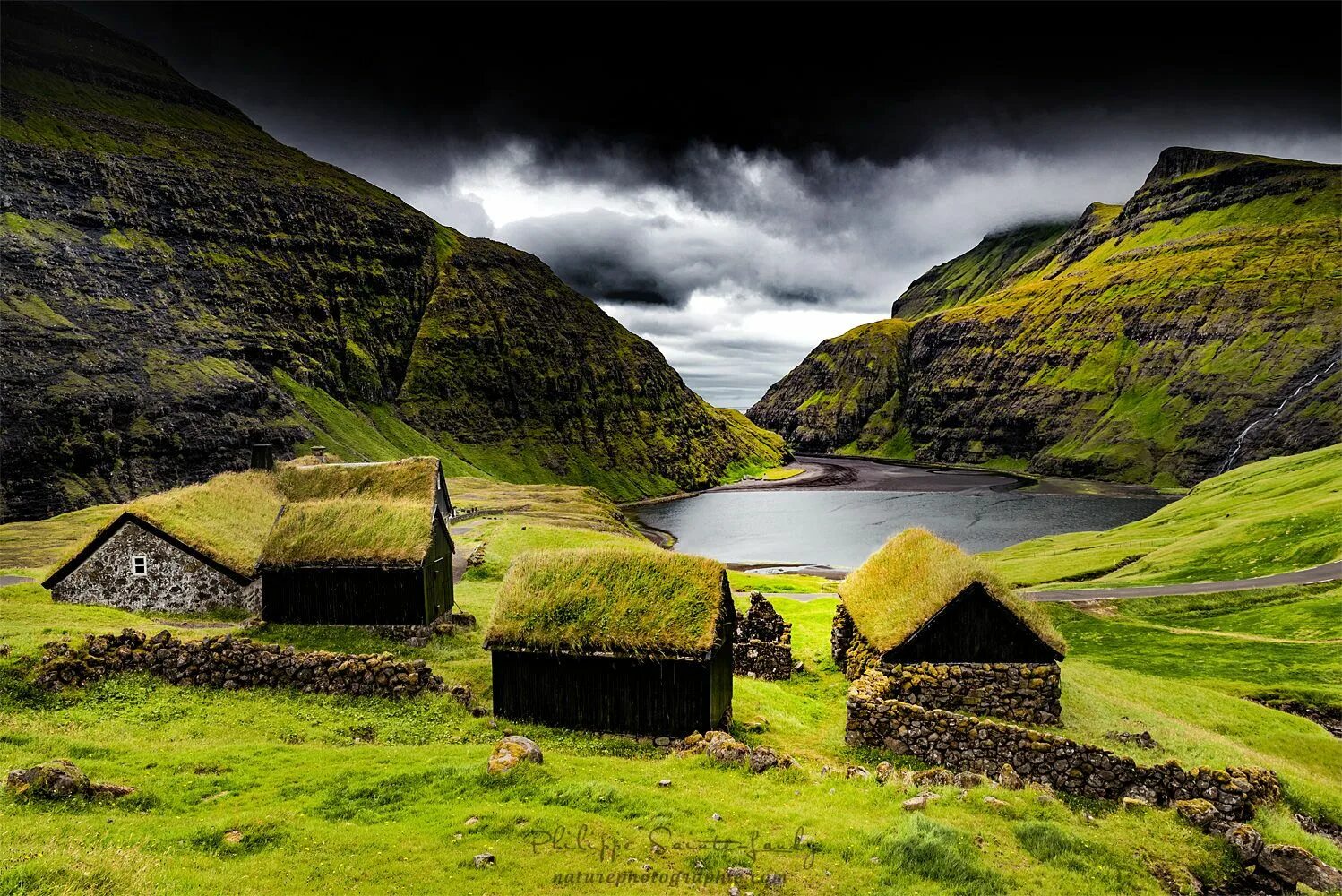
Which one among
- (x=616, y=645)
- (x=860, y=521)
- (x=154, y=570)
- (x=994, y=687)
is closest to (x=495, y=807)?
(x=616, y=645)

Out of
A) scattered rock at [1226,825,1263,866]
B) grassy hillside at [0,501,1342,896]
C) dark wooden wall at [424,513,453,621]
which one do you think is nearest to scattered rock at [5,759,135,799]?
grassy hillside at [0,501,1342,896]

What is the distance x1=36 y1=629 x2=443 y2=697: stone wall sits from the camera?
2338 centimetres

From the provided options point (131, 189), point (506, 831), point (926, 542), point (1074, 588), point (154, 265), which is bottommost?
point (1074, 588)

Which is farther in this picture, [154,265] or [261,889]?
[154,265]

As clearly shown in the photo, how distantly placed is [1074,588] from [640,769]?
60.8 meters

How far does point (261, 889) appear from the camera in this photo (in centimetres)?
1105

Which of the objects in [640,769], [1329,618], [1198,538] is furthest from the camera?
[1198,538]

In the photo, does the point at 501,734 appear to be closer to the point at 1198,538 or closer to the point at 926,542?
the point at 926,542

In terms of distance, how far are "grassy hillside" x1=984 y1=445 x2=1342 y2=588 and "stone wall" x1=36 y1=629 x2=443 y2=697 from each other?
56.7 meters

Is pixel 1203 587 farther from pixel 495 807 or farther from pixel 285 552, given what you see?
pixel 285 552

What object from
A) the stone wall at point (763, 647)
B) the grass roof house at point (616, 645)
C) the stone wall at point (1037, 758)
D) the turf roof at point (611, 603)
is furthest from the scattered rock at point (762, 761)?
the stone wall at point (763, 647)

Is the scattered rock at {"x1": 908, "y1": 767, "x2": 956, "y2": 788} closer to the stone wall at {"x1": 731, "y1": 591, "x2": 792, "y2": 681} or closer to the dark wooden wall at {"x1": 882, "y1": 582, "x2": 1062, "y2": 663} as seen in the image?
the dark wooden wall at {"x1": 882, "y1": 582, "x2": 1062, "y2": 663}

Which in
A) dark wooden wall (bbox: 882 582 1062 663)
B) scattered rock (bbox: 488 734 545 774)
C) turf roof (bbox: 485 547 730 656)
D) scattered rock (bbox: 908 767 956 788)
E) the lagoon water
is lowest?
the lagoon water

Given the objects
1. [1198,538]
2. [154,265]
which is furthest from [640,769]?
[154,265]
